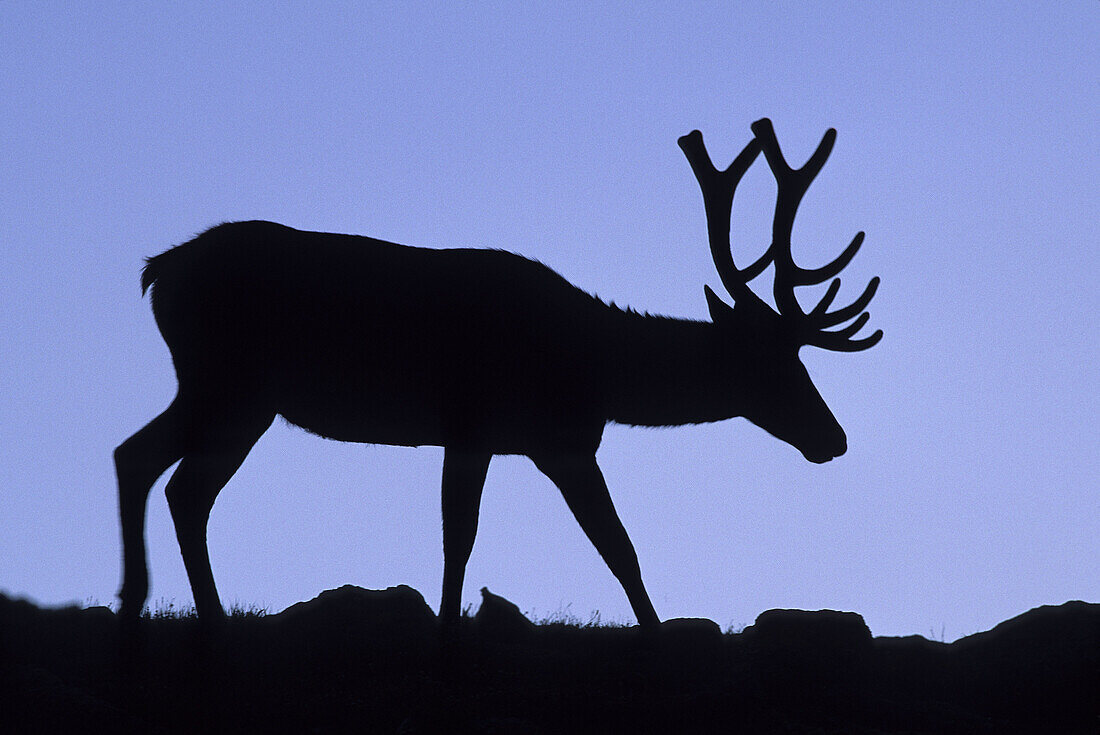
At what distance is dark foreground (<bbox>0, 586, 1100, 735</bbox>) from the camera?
7.33m

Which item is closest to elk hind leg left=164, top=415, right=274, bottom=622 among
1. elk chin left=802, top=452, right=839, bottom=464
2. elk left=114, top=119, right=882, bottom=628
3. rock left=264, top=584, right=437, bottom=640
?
elk left=114, top=119, right=882, bottom=628

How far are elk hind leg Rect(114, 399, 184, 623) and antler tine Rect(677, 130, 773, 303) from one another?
4030mm

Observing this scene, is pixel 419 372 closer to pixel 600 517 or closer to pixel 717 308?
pixel 600 517

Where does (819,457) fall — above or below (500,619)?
above

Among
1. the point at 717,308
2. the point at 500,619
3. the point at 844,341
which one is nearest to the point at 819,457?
the point at 844,341

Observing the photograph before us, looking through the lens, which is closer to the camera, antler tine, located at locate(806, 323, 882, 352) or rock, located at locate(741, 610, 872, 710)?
rock, located at locate(741, 610, 872, 710)

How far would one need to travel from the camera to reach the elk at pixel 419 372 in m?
9.25

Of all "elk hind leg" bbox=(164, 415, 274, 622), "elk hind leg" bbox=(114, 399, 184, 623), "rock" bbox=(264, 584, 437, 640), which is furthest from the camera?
"elk hind leg" bbox=(164, 415, 274, 622)

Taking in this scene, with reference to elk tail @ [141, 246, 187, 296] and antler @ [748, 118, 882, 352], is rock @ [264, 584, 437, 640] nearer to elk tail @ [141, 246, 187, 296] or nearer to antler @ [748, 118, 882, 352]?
elk tail @ [141, 246, 187, 296]

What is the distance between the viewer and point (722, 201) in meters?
10.3

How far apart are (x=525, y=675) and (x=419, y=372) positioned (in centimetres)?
230

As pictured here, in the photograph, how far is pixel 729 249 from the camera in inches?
402

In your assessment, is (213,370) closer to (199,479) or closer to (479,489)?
(199,479)

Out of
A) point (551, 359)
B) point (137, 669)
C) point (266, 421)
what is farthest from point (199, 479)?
point (551, 359)
